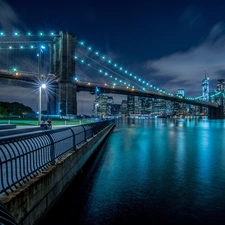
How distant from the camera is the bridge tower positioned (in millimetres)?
57250

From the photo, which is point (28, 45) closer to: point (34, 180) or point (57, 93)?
point (57, 93)

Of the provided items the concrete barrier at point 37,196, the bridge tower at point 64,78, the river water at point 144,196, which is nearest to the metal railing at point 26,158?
the concrete barrier at point 37,196

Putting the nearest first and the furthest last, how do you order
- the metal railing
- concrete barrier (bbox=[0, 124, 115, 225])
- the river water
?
concrete barrier (bbox=[0, 124, 115, 225]) → the metal railing → the river water

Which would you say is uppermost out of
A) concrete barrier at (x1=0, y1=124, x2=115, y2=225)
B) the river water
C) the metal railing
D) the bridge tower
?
the bridge tower

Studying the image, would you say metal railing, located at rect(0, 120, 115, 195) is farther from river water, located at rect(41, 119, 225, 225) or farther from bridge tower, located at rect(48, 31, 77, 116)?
bridge tower, located at rect(48, 31, 77, 116)

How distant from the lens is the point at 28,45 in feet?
235

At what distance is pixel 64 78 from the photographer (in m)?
59.5

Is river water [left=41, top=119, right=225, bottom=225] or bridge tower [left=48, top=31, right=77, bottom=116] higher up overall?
bridge tower [left=48, top=31, right=77, bottom=116]

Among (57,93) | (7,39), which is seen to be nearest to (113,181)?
(57,93)

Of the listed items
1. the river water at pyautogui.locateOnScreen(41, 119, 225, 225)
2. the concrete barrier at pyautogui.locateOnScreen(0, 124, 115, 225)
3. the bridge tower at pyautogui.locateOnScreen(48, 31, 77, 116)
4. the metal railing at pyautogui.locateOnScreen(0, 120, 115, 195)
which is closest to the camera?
the concrete barrier at pyautogui.locateOnScreen(0, 124, 115, 225)

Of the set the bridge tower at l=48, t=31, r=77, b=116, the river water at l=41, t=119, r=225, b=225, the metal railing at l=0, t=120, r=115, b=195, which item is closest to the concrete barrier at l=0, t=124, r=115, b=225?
the metal railing at l=0, t=120, r=115, b=195

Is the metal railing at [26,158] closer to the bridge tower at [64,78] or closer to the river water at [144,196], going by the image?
the river water at [144,196]

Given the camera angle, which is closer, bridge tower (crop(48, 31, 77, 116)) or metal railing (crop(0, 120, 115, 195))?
metal railing (crop(0, 120, 115, 195))

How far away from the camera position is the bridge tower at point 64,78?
2254 inches
